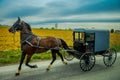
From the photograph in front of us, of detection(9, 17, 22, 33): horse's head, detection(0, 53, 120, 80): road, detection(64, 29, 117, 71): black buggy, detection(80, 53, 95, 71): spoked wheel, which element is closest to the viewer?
detection(0, 53, 120, 80): road

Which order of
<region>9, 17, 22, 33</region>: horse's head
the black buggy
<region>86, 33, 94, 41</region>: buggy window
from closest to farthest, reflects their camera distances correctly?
<region>9, 17, 22, 33</region>: horse's head < the black buggy < <region>86, 33, 94, 41</region>: buggy window

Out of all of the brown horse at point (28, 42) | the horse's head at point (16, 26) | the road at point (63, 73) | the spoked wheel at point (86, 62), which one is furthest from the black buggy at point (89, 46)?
the horse's head at point (16, 26)

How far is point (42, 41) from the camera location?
1005cm

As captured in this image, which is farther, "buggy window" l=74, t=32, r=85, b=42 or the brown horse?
"buggy window" l=74, t=32, r=85, b=42

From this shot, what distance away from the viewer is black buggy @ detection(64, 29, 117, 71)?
34.4ft

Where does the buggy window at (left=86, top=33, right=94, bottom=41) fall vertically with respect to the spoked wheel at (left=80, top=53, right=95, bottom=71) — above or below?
above

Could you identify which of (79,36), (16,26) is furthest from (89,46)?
(16,26)

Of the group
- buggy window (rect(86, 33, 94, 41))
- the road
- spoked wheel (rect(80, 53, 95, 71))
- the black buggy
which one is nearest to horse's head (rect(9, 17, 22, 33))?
the road

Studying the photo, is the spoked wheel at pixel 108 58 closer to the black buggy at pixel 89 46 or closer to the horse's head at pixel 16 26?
the black buggy at pixel 89 46

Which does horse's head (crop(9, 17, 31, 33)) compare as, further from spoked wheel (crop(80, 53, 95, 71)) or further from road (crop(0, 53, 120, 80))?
spoked wheel (crop(80, 53, 95, 71))

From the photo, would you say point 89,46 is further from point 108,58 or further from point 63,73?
point 63,73

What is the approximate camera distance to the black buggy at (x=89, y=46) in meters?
10.5

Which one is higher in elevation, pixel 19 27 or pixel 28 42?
pixel 19 27

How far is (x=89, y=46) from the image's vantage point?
35.7 feet
